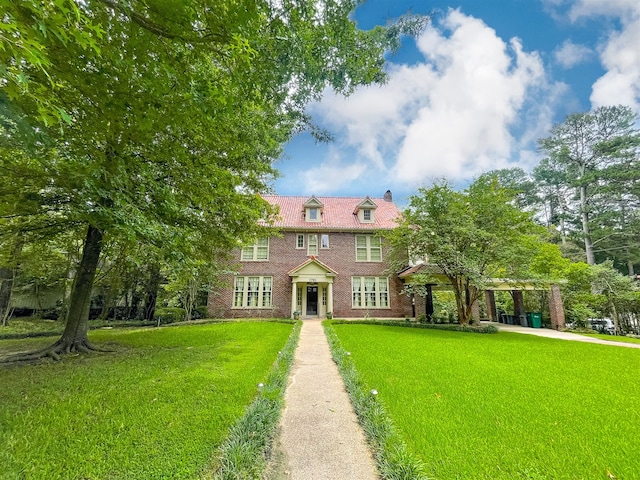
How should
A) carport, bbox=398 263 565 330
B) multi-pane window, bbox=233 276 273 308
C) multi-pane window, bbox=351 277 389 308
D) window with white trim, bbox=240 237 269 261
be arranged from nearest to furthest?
1. carport, bbox=398 263 565 330
2. multi-pane window, bbox=233 276 273 308
3. multi-pane window, bbox=351 277 389 308
4. window with white trim, bbox=240 237 269 261

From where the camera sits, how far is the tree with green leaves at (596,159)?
2630cm

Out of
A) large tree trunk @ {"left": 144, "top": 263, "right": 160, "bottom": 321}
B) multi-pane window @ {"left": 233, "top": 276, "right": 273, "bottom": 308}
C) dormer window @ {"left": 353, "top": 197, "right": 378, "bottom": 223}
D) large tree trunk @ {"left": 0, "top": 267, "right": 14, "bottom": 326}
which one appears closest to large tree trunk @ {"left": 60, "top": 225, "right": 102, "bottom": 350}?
large tree trunk @ {"left": 144, "top": 263, "right": 160, "bottom": 321}

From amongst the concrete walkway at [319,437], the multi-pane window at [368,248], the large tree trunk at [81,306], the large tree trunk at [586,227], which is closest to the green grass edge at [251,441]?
the concrete walkway at [319,437]

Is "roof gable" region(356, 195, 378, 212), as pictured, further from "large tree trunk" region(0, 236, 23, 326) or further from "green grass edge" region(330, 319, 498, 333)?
"large tree trunk" region(0, 236, 23, 326)

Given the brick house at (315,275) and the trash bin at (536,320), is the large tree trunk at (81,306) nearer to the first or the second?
the brick house at (315,275)

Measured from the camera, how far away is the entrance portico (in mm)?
17031

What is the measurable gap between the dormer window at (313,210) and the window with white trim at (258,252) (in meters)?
3.45

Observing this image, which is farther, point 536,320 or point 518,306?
point 518,306

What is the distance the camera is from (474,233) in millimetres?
11945

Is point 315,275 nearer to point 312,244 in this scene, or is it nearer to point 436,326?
point 312,244

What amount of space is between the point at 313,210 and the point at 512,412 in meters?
16.7

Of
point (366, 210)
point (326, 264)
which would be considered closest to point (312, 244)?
point (326, 264)

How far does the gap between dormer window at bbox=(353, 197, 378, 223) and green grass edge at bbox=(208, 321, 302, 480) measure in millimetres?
16135

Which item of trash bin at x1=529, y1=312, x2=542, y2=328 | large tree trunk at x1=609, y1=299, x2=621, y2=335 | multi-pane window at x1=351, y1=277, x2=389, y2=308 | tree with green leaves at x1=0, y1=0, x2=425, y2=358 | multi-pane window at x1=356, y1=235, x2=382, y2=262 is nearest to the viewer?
tree with green leaves at x1=0, y1=0, x2=425, y2=358
